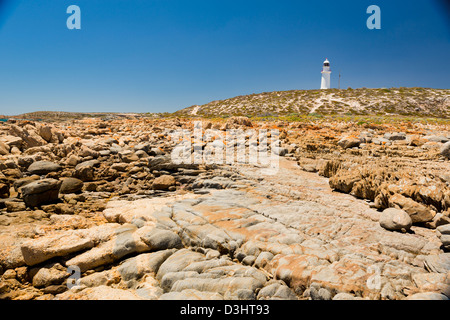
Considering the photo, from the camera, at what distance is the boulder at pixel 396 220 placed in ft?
16.1

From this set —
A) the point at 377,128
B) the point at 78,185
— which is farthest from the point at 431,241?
the point at 377,128

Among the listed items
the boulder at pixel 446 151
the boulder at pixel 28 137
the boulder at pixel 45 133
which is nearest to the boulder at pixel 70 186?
the boulder at pixel 28 137

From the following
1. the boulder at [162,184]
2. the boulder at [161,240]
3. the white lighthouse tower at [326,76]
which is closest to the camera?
the boulder at [161,240]

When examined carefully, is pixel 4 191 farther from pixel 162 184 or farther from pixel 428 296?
pixel 428 296

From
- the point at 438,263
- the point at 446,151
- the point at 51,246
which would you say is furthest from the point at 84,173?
the point at 446,151

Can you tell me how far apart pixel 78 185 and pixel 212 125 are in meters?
11.6

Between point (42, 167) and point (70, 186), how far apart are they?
287 centimetres

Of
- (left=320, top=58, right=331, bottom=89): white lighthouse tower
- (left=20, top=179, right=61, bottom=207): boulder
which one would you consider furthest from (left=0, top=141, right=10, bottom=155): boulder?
(left=320, top=58, right=331, bottom=89): white lighthouse tower

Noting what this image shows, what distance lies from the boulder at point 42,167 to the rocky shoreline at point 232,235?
0.08 meters

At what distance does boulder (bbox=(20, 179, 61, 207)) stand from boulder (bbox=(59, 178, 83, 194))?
0.96 m

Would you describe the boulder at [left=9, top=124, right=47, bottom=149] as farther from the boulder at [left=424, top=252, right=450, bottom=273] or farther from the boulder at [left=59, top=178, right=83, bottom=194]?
the boulder at [left=424, top=252, right=450, bottom=273]

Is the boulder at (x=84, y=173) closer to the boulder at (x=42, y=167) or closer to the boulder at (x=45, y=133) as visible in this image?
the boulder at (x=42, y=167)
